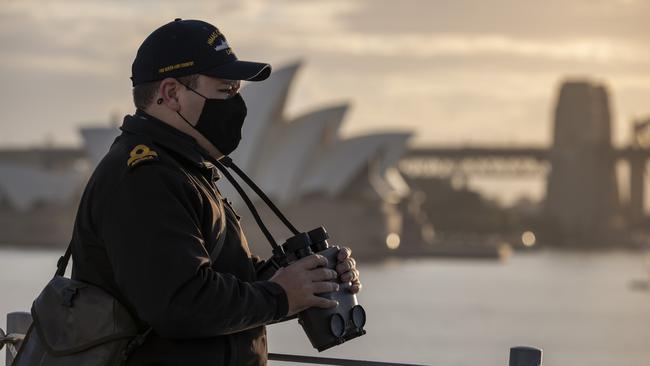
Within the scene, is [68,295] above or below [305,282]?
below

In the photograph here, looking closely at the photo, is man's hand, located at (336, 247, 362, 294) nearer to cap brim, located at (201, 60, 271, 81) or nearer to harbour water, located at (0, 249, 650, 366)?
cap brim, located at (201, 60, 271, 81)

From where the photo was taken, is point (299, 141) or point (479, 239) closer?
point (299, 141)

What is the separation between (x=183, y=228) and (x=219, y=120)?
11.6 inches

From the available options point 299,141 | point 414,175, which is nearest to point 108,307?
point 299,141

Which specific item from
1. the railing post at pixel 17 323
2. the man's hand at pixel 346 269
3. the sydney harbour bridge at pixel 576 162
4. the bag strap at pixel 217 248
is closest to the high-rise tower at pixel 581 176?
the sydney harbour bridge at pixel 576 162

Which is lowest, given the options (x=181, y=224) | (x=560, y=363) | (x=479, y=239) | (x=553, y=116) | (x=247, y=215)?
(x=181, y=224)

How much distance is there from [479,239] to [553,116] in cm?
1273

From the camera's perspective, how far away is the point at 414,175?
352 ft

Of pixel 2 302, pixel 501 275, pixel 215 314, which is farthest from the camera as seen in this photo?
pixel 501 275

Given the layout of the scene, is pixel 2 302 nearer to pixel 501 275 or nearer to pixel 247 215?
pixel 247 215

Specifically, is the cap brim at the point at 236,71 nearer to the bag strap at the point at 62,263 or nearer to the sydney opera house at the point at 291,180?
the bag strap at the point at 62,263

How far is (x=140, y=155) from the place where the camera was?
2541mm

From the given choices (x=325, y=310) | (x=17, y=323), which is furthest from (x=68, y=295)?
(x=17, y=323)

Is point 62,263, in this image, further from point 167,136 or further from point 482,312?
point 482,312
